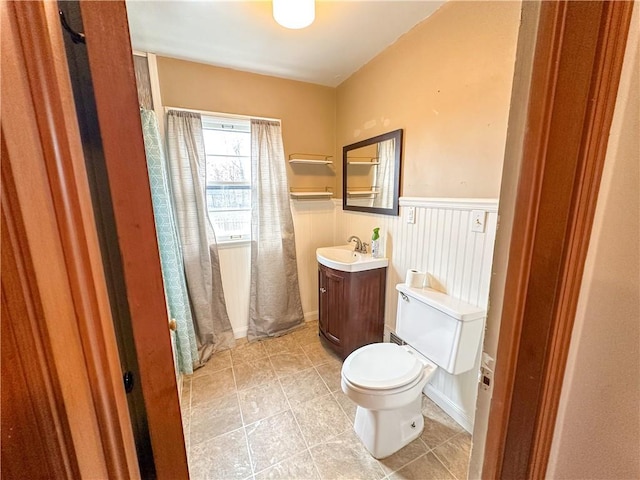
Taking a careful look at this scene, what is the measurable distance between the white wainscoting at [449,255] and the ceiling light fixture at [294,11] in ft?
3.94

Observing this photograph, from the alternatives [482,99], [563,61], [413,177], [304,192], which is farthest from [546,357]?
[304,192]

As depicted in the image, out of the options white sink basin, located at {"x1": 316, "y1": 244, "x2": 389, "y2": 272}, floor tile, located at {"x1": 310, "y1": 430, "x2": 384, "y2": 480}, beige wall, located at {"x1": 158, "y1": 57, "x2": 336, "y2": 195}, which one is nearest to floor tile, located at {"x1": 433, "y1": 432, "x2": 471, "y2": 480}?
floor tile, located at {"x1": 310, "y1": 430, "x2": 384, "y2": 480}

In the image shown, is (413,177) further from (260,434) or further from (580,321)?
(260,434)

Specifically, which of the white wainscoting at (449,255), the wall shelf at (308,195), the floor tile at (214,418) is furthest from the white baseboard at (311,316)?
the wall shelf at (308,195)

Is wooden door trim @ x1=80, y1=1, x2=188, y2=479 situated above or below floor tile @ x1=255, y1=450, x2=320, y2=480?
above

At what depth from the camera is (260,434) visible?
1.48 m

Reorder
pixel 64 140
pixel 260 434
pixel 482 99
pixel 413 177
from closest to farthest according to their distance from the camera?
1. pixel 64 140
2. pixel 482 99
3. pixel 260 434
4. pixel 413 177

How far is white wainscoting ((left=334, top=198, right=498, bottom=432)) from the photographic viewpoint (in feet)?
4.46

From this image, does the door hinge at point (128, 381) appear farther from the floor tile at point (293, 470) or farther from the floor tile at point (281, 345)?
the floor tile at point (281, 345)

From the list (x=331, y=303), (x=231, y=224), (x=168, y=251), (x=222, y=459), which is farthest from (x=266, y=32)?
(x=222, y=459)

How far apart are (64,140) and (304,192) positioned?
7.25 ft

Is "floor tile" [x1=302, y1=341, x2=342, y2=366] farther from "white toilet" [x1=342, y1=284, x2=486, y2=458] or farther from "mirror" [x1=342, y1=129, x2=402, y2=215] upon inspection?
"mirror" [x1=342, y1=129, x2=402, y2=215]

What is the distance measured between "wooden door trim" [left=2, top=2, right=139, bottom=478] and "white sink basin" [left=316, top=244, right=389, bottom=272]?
5.34 ft

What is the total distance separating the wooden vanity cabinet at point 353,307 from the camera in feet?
6.43
